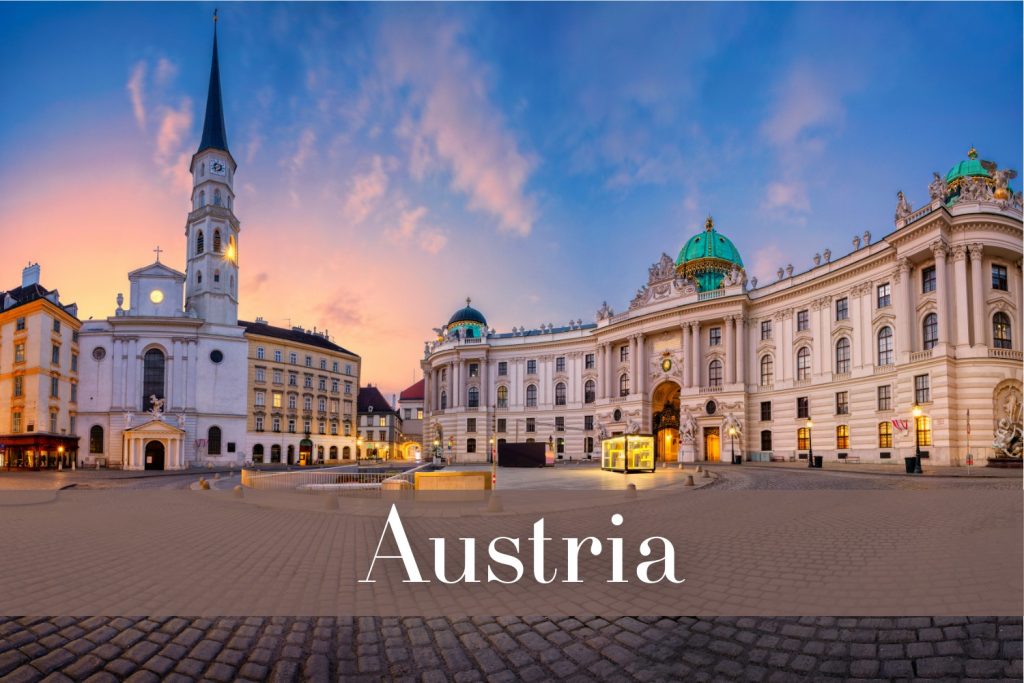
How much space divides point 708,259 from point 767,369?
19.8 metres

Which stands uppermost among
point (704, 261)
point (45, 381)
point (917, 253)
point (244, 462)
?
point (704, 261)

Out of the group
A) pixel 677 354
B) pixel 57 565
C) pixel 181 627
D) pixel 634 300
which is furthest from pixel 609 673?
pixel 634 300

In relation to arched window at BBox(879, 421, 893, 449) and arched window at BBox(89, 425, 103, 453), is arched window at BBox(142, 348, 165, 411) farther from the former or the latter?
arched window at BBox(879, 421, 893, 449)

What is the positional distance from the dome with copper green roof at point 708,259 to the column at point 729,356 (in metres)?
11.9

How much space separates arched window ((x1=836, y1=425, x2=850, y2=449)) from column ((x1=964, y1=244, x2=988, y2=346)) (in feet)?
39.9

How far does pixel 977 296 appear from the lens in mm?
38531

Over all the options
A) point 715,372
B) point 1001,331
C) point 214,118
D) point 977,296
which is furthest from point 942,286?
point 214,118

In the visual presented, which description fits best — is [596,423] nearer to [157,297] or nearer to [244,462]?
[244,462]

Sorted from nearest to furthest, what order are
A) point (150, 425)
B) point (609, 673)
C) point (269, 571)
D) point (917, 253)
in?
point (609, 673), point (269, 571), point (917, 253), point (150, 425)

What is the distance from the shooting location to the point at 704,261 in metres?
72.6

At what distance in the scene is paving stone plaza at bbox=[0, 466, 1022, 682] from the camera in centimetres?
490

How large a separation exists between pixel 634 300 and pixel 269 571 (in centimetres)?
6404

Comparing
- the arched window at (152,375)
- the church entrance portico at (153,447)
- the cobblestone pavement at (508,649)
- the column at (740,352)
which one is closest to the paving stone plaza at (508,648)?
the cobblestone pavement at (508,649)

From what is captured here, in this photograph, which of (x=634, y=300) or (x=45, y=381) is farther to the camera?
(x=634, y=300)
